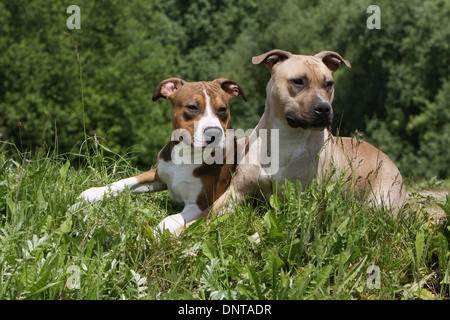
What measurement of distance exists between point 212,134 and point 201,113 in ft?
0.83

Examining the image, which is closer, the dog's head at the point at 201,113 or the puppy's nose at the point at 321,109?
the puppy's nose at the point at 321,109

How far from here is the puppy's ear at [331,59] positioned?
16.3 feet

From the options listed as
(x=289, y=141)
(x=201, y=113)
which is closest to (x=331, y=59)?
(x=289, y=141)

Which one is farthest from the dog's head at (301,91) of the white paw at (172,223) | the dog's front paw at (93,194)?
the dog's front paw at (93,194)

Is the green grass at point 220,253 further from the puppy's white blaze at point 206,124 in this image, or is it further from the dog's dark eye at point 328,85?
the dog's dark eye at point 328,85

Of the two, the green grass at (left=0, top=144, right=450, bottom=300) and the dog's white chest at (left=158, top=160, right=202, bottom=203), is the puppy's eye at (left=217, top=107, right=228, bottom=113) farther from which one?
the green grass at (left=0, top=144, right=450, bottom=300)

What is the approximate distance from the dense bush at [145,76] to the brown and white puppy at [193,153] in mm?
15060

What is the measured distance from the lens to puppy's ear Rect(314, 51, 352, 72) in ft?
16.3

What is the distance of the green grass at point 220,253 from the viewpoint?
3.32m

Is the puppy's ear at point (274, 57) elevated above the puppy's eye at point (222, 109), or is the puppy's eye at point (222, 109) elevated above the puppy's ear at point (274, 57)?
the puppy's ear at point (274, 57)

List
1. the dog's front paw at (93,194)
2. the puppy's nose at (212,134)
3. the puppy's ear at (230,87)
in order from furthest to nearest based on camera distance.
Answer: the puppy's ear at (230,87) < the dog's front paw at (93,194) < the puppy's nose at (212,134)

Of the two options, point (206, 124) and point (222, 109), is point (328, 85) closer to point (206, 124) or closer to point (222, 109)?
point (222, 109)

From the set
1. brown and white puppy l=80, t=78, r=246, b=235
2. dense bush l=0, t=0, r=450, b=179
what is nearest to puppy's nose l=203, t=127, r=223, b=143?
brown and white puppy l=80, t=78, r=246, b=235

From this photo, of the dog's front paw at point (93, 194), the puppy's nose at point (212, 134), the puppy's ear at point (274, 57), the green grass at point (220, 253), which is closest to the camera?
the green grass at point (220, 253)
